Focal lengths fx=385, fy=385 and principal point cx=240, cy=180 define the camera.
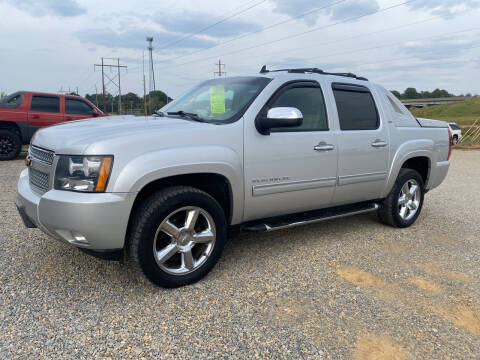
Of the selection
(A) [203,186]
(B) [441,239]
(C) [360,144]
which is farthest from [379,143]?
(A) [203,186]

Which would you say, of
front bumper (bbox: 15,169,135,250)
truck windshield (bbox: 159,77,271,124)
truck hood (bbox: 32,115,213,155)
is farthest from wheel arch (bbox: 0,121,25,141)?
front bumper (bbox: 15,169,135,250)

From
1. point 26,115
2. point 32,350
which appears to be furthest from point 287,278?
point 26,115

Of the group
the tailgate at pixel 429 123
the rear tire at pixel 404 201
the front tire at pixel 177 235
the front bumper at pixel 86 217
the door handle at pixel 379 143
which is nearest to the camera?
the front bumper at pixel 86 217

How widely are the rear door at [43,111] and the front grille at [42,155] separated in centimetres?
793

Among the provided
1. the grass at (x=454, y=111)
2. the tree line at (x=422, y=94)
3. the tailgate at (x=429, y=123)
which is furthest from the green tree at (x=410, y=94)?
the tailgate at (x=429, y=123)

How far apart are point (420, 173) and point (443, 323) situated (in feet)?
9.42

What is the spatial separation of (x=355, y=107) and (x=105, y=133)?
8.71 ft

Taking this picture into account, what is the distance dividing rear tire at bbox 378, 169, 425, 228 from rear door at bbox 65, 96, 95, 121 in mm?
8774

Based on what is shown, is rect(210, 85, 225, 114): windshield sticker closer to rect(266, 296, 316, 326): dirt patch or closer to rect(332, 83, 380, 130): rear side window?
rect(332, 83, 380, 130): rear side window

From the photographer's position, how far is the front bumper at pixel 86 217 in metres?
2.56

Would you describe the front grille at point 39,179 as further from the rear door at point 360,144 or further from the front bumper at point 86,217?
the rear door at point 360,144

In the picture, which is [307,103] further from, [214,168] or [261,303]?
[261,303]

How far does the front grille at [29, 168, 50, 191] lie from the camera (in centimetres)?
289

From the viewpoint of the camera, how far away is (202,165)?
297 cm
